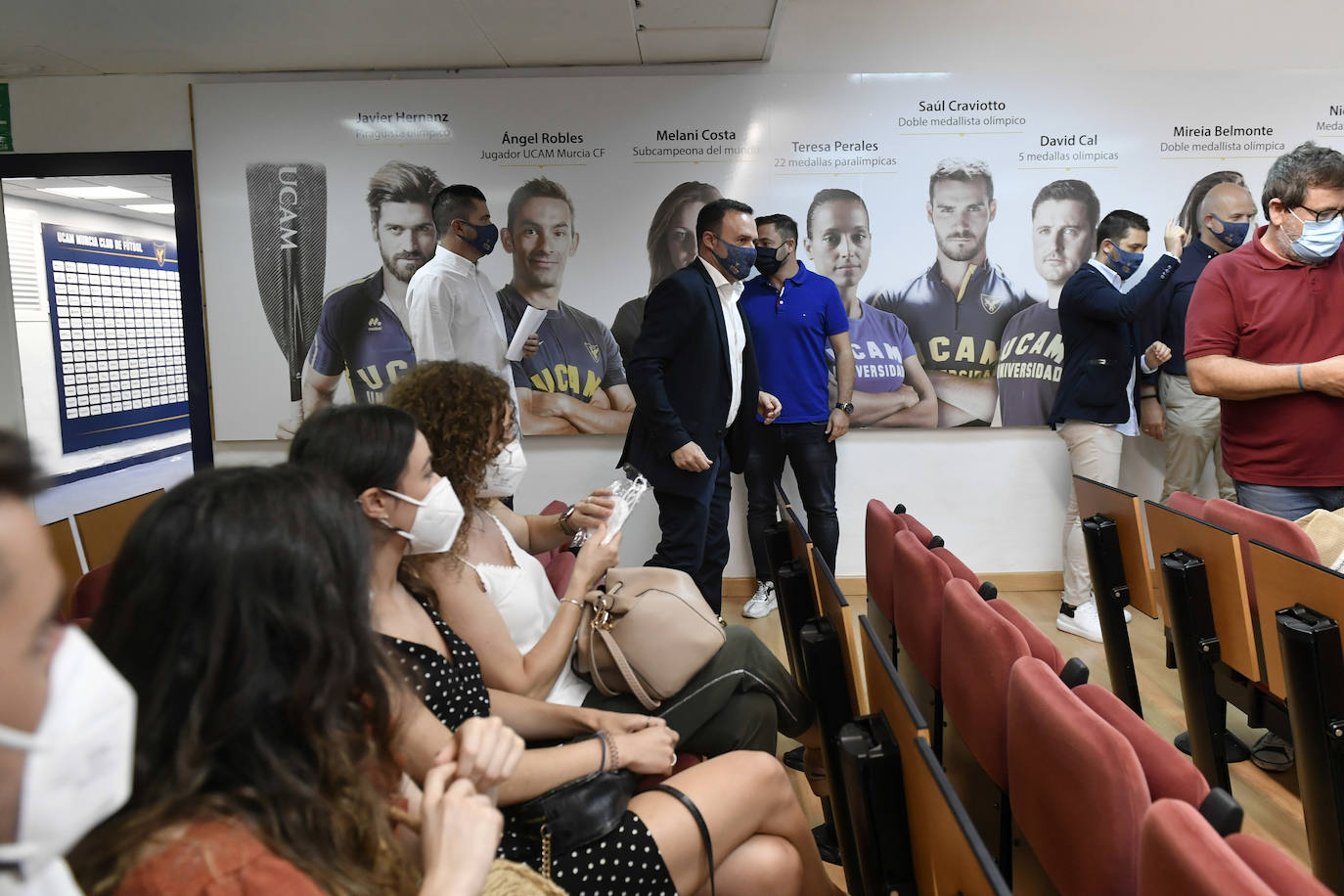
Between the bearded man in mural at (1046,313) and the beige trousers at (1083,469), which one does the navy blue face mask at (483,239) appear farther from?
the beige trousers at (1083,469)

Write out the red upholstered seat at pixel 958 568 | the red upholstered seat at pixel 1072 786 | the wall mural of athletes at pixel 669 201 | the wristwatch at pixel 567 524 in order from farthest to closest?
the wall mural of athletes at pixel 669 201 → the wristwatch at pixel 567 524 → the red upholstered seat at pixel 958 568 → the red upholstered seat at pixel 1072 786

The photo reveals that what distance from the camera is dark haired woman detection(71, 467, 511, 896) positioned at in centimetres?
72

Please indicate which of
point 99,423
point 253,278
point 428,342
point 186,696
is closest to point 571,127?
point 428,342

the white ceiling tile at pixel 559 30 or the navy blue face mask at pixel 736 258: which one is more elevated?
the white ceiling tile at pixel 559 30

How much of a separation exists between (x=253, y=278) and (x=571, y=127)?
5.79 ft

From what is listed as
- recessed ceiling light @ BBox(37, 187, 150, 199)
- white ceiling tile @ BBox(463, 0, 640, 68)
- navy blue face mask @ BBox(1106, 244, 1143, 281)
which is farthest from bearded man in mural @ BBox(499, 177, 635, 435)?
recessed ceiling light @ BBox(37, 187, 150, 199)

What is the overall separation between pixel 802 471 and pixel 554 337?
1.40 m

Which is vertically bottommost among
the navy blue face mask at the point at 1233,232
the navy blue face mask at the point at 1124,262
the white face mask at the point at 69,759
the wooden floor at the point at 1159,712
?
the wooden floor at the point at 1159,712

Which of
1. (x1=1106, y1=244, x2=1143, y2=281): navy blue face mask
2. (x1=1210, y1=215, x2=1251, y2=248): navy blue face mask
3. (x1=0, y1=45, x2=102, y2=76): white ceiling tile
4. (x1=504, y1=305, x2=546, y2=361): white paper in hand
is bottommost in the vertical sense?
(x1=504, y1=305, x2=546, y2=361): white paper in hand

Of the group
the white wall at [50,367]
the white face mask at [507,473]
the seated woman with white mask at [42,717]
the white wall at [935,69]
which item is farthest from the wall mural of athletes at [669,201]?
the seated woman with white mask at [42,717]

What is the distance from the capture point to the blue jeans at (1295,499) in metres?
2.45

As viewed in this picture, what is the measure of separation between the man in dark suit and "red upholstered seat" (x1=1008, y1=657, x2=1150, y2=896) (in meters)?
1.84

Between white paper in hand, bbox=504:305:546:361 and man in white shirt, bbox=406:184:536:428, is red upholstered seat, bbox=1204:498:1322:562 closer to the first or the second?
man in white shirt, bbox=406:184:536:428

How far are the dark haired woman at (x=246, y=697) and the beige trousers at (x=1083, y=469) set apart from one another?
3.53 m
